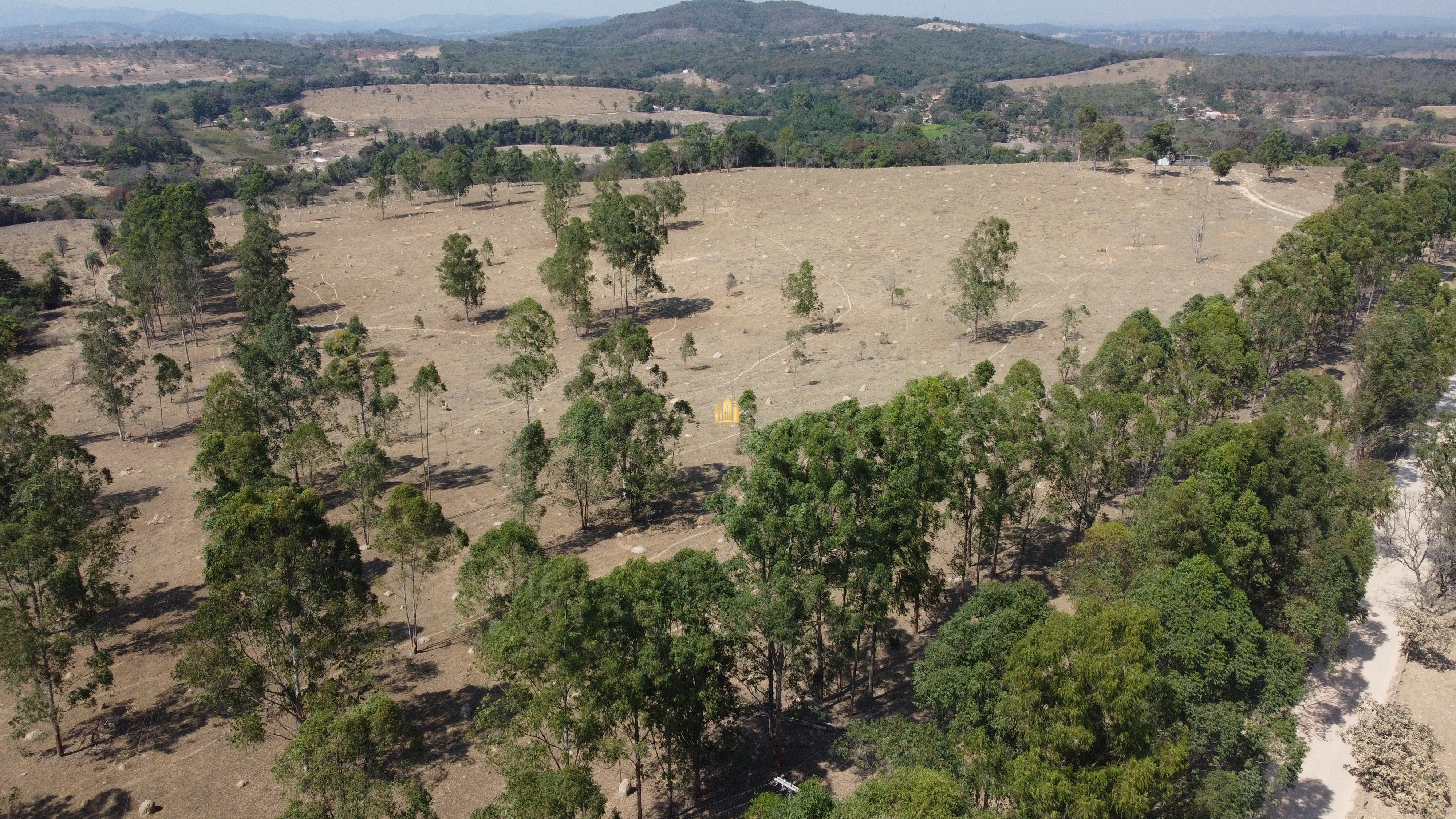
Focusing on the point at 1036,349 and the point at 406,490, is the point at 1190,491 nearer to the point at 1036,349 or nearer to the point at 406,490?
the point at 406,490

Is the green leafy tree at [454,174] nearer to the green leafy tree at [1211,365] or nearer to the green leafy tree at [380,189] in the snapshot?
the green leafy tree at [380,189]

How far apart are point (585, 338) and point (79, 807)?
3913cm

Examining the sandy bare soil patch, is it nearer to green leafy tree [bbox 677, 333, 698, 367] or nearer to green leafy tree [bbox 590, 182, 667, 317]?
green leafy tree [bbox 590, 182, 667, 317]

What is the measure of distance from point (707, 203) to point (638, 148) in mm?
83593

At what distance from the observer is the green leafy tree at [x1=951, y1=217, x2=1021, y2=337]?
49781 mm

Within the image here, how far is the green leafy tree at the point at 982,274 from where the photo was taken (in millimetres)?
49781

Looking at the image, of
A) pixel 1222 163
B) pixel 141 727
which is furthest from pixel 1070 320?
pixel 141 727

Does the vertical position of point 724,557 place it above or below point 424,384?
below

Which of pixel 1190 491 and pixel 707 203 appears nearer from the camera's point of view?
pixel 1190 491

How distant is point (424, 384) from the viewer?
121 feet

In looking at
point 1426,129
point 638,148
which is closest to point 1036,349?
point 638,148

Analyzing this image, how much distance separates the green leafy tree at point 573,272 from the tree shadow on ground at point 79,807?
119ft

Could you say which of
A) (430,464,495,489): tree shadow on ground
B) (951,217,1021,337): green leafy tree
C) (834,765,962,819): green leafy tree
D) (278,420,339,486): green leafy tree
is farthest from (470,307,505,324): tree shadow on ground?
(834,765,962,819): green leafy tree

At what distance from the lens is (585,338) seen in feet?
186
